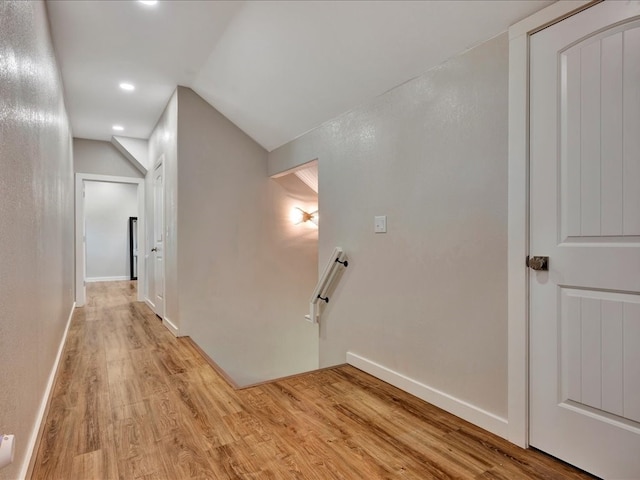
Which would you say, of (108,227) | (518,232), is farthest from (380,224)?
(108,227)

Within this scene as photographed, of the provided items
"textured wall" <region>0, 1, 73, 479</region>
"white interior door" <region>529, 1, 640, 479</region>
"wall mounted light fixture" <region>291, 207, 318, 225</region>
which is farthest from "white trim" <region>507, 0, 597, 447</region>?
"wall mounted light fixture" <region>291, 207, 318, 225</region>

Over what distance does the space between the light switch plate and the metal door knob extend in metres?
1.01

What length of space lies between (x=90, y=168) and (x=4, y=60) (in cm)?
525

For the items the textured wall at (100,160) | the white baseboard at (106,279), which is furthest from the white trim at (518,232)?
the white baseboard at (106,279)

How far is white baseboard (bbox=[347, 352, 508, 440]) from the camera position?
1.80 meters

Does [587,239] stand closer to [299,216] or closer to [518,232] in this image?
[518,232]

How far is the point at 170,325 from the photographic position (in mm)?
4000

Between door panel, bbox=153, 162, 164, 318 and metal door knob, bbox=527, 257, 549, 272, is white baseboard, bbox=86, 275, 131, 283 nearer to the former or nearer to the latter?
door panel, bbox=153, 162, 164, 318

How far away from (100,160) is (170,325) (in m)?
3.45

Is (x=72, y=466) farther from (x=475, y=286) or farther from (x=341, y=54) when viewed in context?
(x=341, y=54)

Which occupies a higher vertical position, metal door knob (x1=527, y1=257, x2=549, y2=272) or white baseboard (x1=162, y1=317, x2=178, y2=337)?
metal door knob (x1=527, y1=257, x2=549, y2=272)

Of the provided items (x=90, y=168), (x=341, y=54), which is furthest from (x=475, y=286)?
(x=90, y=168)

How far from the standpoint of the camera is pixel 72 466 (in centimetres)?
158

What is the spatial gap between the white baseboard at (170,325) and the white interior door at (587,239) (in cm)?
328
